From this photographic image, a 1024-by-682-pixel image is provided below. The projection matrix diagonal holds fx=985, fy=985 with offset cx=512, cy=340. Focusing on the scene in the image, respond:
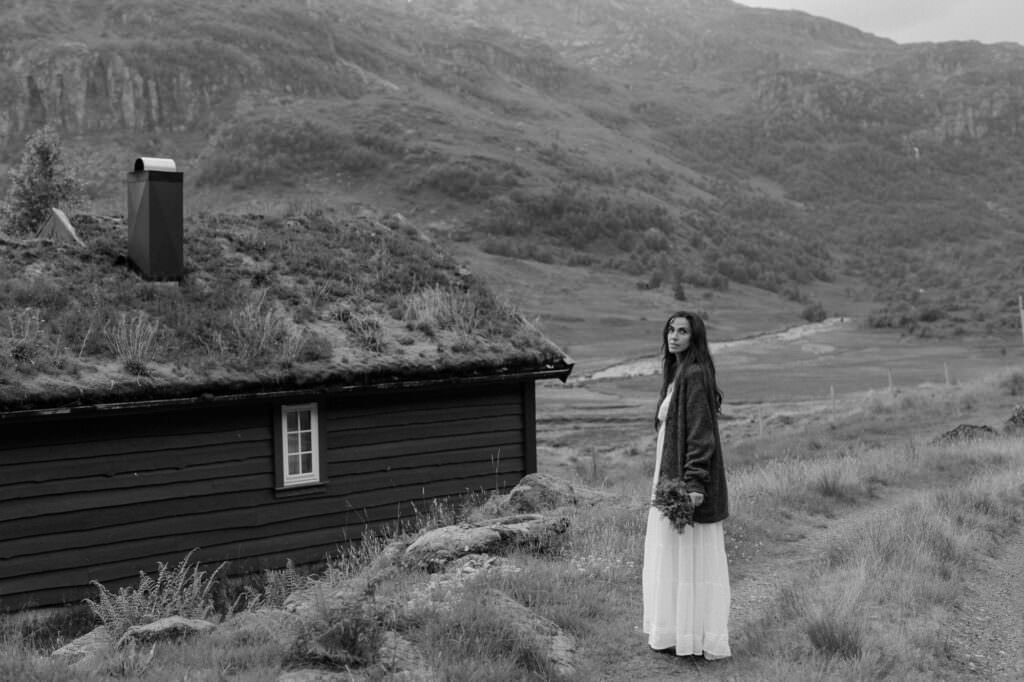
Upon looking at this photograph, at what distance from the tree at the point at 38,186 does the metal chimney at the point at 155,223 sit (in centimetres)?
2061

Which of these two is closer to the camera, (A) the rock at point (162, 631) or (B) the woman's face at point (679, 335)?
(B) the woman's face at point (679, 335)

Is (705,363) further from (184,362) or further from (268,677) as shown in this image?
(184,362)

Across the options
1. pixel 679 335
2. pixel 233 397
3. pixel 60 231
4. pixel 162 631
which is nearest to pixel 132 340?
pixel 233 397

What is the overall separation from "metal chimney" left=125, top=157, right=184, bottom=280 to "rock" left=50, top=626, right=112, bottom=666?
6.83 meters

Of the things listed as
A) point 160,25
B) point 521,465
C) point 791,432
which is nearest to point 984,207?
point 160,25

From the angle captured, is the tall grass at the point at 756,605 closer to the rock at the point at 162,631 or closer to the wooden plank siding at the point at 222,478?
the rock at the point at 162,631

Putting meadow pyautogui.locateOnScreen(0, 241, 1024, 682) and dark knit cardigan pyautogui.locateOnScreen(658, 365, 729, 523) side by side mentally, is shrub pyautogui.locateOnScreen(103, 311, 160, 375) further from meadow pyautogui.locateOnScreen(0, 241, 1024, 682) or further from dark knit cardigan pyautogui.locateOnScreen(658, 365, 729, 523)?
dark knit cardigan pyautogui.locateOnScreen(658, 365, 729, 523)

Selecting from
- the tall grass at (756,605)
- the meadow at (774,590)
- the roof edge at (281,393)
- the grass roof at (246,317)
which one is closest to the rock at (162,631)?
the meadow at (774,590)

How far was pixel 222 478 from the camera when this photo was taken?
12188mm

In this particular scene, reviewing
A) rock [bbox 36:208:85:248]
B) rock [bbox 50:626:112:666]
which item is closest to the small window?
rock [bbox 36:208:85:248]

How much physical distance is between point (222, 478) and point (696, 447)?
7.73 m

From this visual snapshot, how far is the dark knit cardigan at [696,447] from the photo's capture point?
613cm

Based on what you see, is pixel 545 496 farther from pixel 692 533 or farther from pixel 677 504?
pixel 677 504

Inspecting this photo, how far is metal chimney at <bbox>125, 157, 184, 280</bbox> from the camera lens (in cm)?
1327
